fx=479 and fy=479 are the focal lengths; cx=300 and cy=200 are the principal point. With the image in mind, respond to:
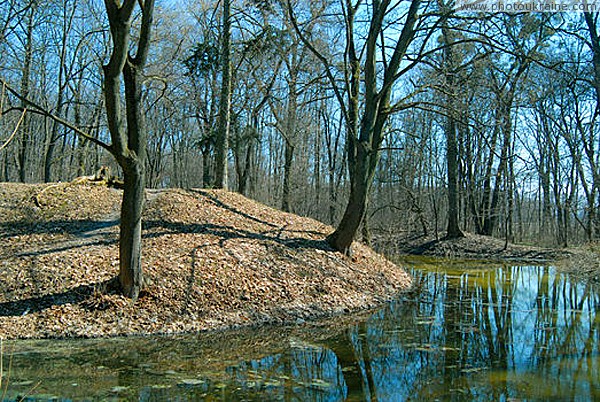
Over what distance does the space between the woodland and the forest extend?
9 cm

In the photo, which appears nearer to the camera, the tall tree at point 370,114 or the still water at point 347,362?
the still water at point 347,362

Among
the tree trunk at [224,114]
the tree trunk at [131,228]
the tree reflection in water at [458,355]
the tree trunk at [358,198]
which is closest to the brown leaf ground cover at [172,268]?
the tree trunk at [131,228]

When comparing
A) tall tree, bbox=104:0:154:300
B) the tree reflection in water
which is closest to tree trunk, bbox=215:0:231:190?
tall tree, bbox=104:0:154:300

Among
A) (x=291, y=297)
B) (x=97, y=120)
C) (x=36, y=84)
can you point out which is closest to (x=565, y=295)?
(x=291, y=297)

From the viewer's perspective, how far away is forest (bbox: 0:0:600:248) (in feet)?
37.6

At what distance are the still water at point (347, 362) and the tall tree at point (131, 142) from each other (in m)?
1.48

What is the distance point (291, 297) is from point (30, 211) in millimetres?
6674

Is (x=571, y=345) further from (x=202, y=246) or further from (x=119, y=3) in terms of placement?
(x=119, y=3)

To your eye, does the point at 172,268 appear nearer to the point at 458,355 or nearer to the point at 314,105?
the point at 458,355

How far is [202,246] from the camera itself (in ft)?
34.4

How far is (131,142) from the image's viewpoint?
8.21 m

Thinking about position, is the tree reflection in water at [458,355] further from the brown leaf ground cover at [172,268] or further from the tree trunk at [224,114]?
the tree trunk at [224,114]

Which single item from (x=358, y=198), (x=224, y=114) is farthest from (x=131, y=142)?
(x=224, y=114)

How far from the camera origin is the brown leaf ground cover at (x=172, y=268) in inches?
316
